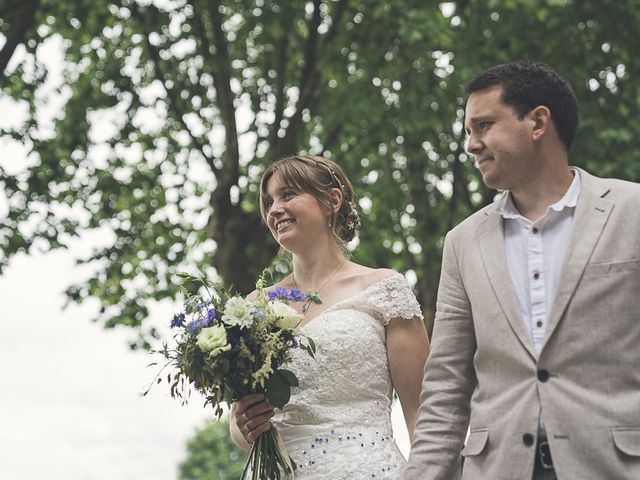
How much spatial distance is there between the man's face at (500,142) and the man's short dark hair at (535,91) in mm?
36

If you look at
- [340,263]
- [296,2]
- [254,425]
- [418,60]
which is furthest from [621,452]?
[296,2]

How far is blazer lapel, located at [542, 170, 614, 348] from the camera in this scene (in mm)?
3480

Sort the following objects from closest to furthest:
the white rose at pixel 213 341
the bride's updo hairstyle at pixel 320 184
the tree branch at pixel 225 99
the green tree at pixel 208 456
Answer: the white rose at pixel 213 341 < the bride's updo hairstyle at pixel 320 184 < the tree branch at pixel 225 99 < the green tree at pixel 208 456

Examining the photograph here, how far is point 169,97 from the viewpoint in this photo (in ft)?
43.9

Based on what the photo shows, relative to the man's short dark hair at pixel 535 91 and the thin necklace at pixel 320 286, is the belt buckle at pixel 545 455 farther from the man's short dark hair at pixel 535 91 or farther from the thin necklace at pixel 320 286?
the thin necklace at pixel 320 286

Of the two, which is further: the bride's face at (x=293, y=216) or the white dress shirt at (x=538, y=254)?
the bride's face at (x=293, y=216)

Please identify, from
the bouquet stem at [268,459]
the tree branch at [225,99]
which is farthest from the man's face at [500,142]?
the tree branch at [225,99]

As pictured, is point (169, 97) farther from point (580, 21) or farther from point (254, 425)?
point (254, 425)

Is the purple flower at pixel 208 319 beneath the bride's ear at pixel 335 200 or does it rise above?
beneath

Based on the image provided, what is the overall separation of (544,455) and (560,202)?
918mm

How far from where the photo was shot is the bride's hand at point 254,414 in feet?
15.1

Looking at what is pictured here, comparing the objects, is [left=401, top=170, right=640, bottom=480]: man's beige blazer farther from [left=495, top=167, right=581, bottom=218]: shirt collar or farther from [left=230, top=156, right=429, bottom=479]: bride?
[left=230, top=156, right=429, bottom=479]: bride

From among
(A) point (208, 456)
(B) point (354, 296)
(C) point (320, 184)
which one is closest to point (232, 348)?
(B) point (354, 296)

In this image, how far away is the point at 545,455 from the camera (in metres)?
3.43
